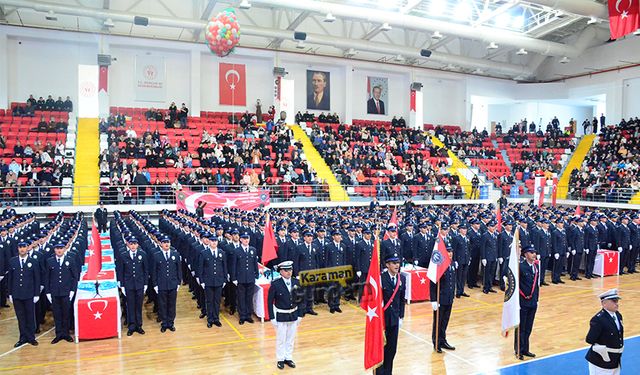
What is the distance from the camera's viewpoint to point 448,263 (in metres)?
8.15

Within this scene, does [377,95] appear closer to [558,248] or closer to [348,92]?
[348,92]

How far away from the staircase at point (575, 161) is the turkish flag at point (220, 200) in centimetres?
1735

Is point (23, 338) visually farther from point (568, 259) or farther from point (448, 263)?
point (568, 259)

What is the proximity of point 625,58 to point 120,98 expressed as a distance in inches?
1170

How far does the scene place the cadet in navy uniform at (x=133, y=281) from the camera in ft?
30.0

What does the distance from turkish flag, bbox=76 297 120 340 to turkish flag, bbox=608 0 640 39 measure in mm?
16490

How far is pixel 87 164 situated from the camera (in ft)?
75.9

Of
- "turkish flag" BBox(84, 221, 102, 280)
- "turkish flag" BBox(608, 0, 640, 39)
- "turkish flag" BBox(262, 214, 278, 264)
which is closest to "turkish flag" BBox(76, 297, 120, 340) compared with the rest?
"turkish flag" BBox(84, 221, 102, 280)

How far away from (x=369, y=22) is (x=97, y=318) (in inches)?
800

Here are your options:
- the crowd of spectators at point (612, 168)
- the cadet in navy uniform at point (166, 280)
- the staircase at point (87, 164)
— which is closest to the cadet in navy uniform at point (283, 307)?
the cadet in navy uniform at point (166, 280)

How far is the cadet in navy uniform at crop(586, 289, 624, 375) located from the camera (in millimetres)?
5875

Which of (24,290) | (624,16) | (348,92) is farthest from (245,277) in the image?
(348,92)

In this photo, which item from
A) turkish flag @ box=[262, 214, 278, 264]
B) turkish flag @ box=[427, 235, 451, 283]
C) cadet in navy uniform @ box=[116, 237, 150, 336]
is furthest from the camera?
turkish flag @ box=[262, 214, 278, 264]

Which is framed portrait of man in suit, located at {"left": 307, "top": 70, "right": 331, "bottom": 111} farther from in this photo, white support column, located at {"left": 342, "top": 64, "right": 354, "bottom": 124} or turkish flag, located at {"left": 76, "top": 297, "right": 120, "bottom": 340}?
turkish flag, located at {"left": 76, "top": 297, "right": 120, "bottom": 340}
